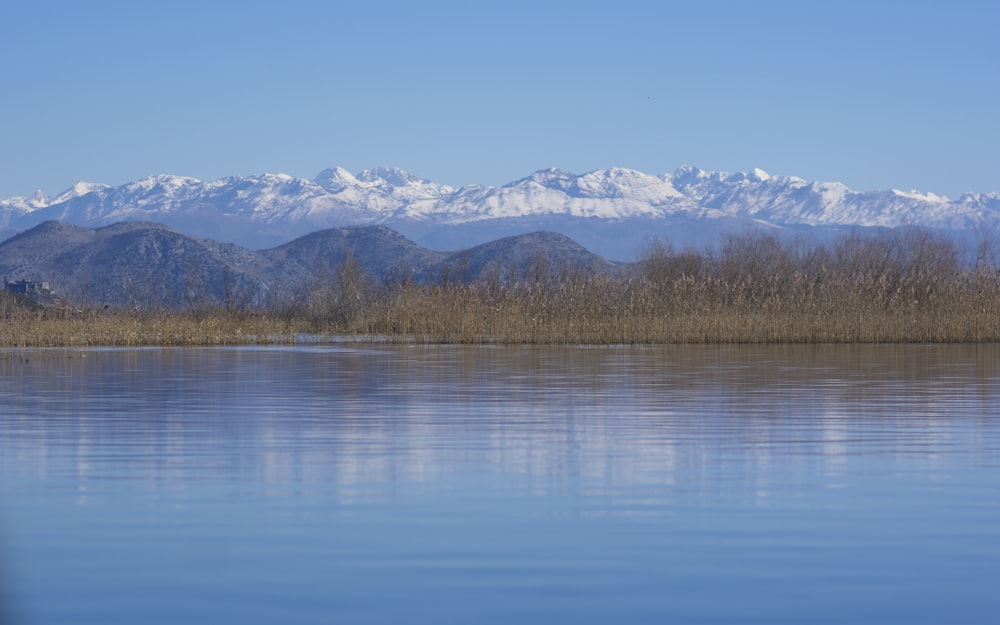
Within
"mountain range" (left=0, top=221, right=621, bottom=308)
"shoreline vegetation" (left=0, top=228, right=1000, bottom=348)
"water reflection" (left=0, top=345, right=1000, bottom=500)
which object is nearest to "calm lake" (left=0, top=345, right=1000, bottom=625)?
"water reflection" (left=0, top=345, right=1000, bottom=500)

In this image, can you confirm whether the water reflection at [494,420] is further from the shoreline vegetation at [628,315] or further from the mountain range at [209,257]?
the mountain range at [209,257]

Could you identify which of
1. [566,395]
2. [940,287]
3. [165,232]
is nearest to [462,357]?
[566,395]

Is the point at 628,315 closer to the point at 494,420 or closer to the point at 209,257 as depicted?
the point at 494,420

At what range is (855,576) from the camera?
7320mm

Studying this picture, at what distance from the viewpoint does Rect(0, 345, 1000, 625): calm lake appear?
681 cm

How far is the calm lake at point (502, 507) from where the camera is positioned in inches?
268

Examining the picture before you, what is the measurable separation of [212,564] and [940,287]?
1315 inches

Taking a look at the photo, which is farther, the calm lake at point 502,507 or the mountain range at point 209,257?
the mountain range at point 209,257

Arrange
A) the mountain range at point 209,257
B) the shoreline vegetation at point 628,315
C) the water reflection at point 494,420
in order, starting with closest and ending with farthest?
1. the water reflection at point 494,420
2. the shoreline vegetation at point 628,315
3. the mountain range at point 209,257

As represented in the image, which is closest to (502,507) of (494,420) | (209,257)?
(494,420)

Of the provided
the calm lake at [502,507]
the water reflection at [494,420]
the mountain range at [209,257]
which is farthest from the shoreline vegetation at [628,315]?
the mountain range at [209,257]

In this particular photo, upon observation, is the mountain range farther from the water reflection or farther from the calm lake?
the calm lake

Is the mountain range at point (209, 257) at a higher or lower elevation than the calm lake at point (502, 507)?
higher

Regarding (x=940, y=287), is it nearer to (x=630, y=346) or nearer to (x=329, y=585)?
(x=630, y=346)
